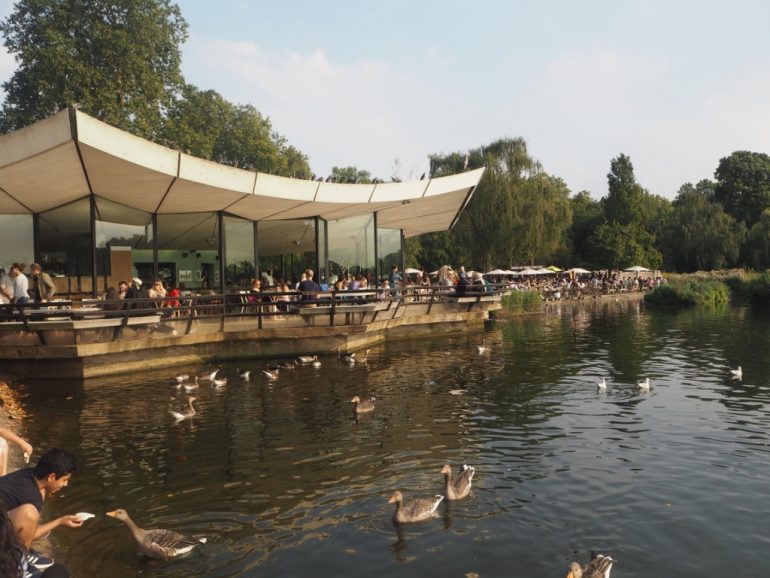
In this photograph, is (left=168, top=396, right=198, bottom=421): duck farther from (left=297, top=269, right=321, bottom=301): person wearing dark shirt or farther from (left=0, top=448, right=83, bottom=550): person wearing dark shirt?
(left=297, top=269, right=321, bottom=301): person wearing dark shirt

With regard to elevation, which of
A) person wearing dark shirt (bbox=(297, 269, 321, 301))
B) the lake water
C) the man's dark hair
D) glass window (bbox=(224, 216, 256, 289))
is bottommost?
the lake water

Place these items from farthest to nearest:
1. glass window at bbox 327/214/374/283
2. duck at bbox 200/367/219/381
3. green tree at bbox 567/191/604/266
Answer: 1. green tree at bbox 567/191/604/266
2. glass window at bbox 327/214/374/283
3. duck at bbox 200/367/219/381

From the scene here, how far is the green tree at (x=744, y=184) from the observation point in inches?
3344

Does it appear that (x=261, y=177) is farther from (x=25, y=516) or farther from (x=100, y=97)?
(x=100, y=97)

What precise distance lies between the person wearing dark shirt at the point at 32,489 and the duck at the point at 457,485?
185 inches

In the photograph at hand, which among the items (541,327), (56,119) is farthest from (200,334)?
(541,327)

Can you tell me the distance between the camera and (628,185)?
8675 centimetres

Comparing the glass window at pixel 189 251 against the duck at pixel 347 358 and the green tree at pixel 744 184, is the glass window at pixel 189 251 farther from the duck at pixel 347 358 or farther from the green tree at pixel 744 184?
the green tree at pixel 744 184

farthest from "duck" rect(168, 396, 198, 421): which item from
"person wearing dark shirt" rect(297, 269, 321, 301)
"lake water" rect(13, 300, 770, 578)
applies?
"person wearing dark shirt" rect(297, 269, 321, 301)

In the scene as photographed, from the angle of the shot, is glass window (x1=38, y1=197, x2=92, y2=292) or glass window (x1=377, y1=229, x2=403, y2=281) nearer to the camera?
glass window (x1=38, y1=197, x2=92, y2=292)

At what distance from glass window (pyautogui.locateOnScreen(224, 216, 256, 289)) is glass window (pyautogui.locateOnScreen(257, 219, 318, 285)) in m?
0.87

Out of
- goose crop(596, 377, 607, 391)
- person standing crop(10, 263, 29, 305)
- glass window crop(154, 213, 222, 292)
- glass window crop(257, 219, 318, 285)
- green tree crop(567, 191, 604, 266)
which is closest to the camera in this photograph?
goose crop(596, 377, 607, 391)

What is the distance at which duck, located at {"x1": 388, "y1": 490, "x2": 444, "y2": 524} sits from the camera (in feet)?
A: 26.9

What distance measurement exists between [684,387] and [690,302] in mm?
37207
